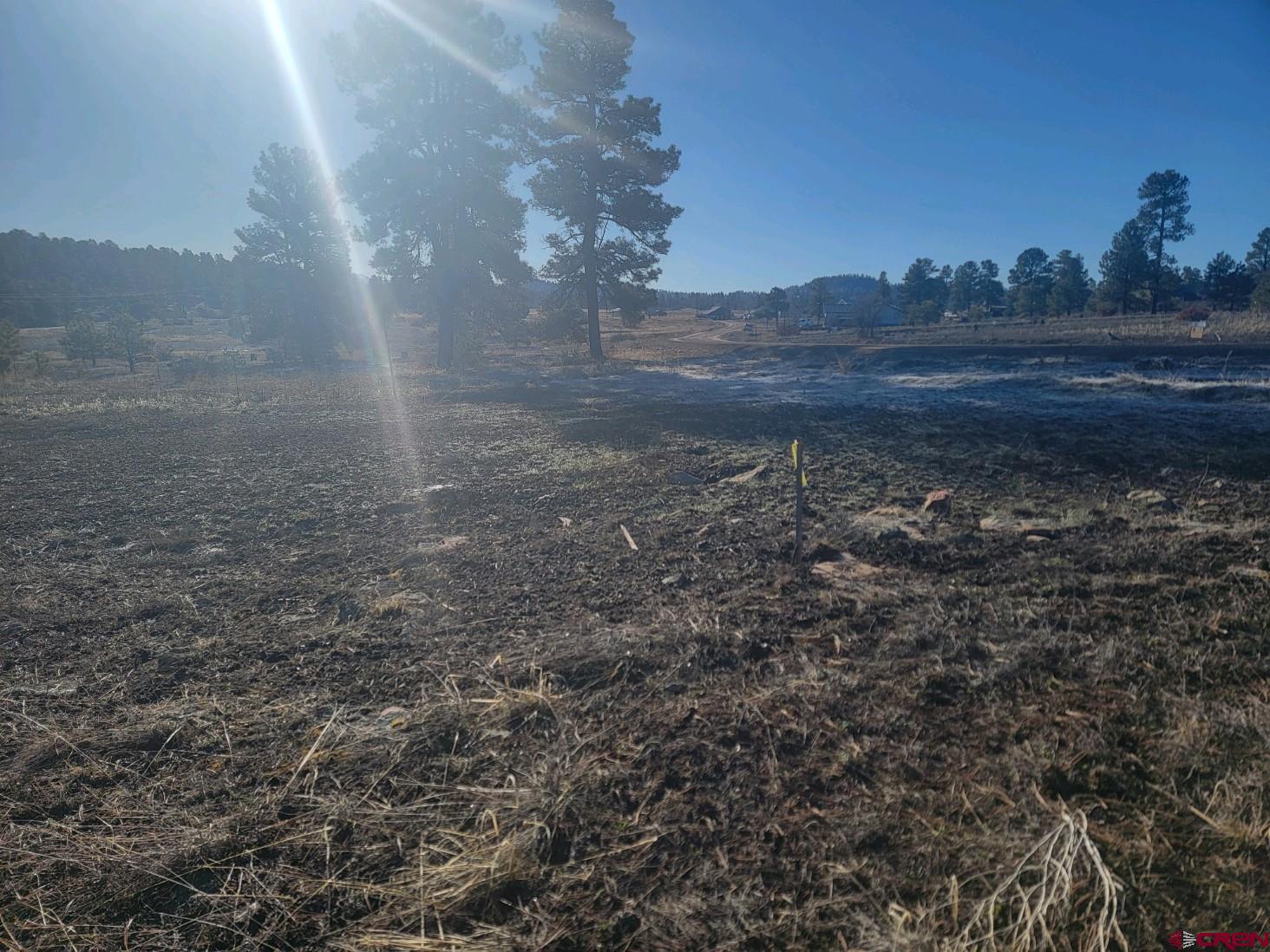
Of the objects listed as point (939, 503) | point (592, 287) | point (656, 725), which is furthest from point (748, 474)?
point (592, 287)

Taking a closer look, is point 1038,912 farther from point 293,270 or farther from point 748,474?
point 293,270

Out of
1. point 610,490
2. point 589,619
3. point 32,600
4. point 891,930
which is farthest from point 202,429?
point 891,930

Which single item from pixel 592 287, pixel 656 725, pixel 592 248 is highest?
pixel 592 248

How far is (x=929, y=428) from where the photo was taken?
9.22 metres

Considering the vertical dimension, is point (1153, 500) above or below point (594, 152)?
below

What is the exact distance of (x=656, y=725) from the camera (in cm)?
261

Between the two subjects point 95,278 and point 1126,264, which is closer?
point 1126,264

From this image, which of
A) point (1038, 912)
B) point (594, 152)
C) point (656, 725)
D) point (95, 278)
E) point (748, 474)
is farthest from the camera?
point (95, 278)

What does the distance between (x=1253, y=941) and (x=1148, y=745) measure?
806 mm

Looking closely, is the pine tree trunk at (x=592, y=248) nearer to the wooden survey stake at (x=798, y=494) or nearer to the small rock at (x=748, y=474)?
the small rock at (x=748, y=474)

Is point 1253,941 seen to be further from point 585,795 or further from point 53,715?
point 53,715

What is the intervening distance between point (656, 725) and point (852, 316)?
66067 mm

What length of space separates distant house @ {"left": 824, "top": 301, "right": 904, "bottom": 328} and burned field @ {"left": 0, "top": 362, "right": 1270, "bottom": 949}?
52072mm

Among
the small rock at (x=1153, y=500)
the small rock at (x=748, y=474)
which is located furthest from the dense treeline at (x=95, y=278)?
the small rock at (x=1153, y=500)
